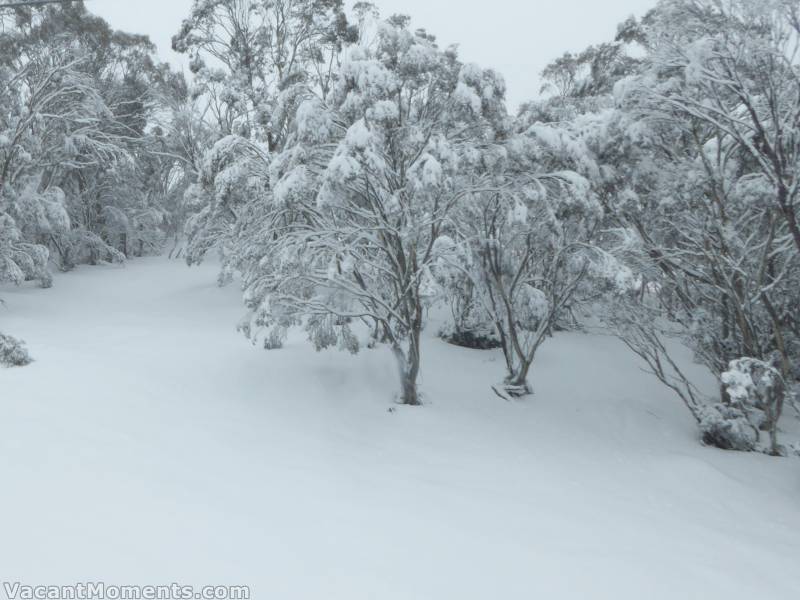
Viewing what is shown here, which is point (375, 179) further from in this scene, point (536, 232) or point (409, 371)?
point (536, 232)

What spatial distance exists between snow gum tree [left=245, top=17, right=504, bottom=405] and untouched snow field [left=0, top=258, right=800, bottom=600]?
1393 millimetres

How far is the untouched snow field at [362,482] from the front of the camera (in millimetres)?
3727

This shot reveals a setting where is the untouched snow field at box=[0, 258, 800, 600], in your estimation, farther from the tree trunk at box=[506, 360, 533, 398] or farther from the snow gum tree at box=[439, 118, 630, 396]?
the snow gum tree at box=[439, 118, 630, 396]

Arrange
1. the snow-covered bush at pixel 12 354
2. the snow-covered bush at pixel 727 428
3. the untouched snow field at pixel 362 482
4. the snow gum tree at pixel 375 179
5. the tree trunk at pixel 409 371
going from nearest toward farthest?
the untouched snow field at pixel 362 482 < the snow gum tree at pixel 375 179 < the snow-covered bush at pixel 12 354 < the snow-covered bush at pixel 727 428 < the tree trunk at pixel 409 371

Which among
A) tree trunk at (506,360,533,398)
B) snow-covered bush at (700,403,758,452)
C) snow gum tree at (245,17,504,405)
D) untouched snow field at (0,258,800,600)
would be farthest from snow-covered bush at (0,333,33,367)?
snow-covered bush at (700,403,758,452)

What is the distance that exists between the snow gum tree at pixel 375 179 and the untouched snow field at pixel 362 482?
1393 mm

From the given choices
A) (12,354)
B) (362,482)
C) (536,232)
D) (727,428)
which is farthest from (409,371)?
(12,354)

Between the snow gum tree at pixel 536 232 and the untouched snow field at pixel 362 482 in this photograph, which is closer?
the untouched snow field at pixel 362 482

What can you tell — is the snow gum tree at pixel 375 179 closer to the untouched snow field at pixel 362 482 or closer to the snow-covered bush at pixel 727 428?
the untouched snow field at pixel 362 482

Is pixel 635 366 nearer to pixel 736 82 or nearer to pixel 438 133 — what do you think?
pixel 736 82

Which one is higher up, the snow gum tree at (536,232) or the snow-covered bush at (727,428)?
the snow gum tree at (536,232)

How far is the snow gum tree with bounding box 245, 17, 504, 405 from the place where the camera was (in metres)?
7.37

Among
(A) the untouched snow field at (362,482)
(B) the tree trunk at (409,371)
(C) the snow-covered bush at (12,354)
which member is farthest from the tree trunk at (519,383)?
(C) the snow-covered bush at (12,354)

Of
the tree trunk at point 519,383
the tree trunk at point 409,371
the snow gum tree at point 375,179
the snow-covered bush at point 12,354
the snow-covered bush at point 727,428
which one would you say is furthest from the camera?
the tree trunk at point 519,383
